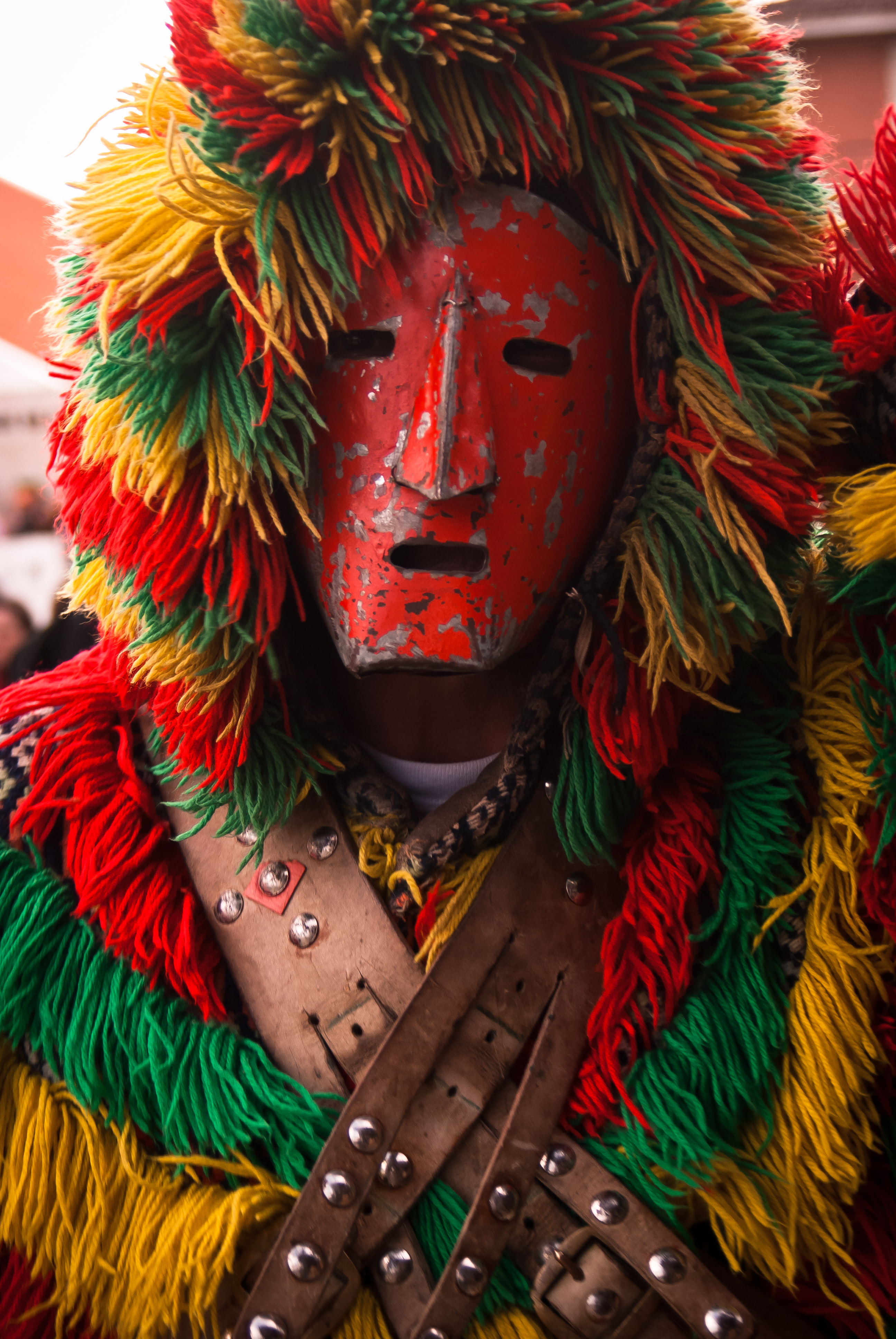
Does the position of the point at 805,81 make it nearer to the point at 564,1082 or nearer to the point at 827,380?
the point at 827,380

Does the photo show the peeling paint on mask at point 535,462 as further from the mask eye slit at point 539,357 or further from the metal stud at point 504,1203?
the metal stud at point 504,1203

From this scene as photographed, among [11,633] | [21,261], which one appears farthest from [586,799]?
[21,261]

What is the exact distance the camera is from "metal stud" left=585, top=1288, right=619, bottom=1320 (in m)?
0.70

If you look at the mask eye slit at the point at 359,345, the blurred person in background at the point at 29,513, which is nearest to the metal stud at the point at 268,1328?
the mask eye slit at the point at 359,345

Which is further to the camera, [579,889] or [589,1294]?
[579,889]

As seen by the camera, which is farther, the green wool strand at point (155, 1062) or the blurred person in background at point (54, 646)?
the blurred person in background at point (54, 646)

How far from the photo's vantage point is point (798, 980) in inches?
29.2

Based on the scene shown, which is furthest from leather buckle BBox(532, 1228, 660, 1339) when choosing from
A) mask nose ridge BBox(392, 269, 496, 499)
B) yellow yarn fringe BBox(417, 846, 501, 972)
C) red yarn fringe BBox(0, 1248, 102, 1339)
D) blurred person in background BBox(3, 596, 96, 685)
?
blurred person in background BBox(3, 596, 96, 685)

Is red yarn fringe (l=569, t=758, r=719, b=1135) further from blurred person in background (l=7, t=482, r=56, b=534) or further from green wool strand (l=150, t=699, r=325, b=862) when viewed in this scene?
blurred person in background (l=7, t=482, r=56, b=534)

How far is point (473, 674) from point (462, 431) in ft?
0.70

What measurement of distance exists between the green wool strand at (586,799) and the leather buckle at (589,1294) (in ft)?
0.90

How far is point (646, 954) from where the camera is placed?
0.78 meters

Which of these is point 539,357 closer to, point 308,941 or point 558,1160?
point 308,941

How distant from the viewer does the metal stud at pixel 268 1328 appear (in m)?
0.69
